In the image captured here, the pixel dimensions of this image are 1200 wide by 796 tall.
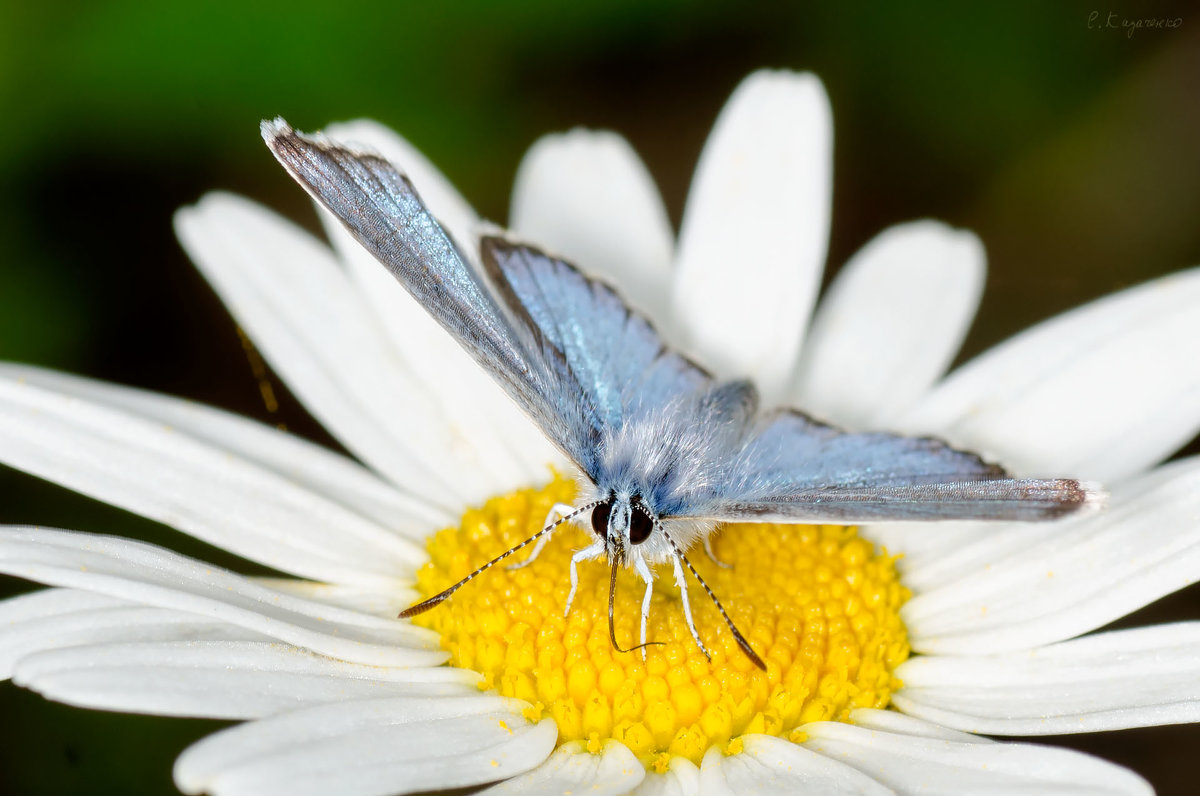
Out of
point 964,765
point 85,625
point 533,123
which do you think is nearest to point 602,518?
point 964,765

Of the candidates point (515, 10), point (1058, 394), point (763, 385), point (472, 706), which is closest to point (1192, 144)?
point (1058, 394)

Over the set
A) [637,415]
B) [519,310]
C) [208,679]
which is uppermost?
[519,310]

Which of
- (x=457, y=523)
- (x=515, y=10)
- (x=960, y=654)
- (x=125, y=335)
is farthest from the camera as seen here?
(x=515, y=10)

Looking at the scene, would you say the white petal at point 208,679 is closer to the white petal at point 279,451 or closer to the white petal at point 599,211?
the white petal at point 279,451

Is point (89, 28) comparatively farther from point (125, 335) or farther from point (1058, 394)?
point (1058, 394)

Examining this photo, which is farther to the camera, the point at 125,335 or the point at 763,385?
the point at 125,335

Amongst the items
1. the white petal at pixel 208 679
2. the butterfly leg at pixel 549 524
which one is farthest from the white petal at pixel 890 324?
the white petal at pixel 208 679

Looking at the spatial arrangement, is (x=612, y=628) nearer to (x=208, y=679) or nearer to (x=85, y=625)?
(x=208, y=679)
